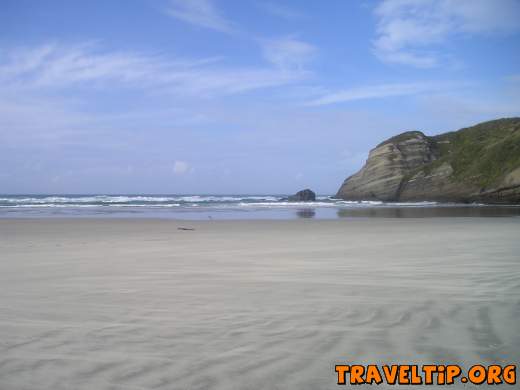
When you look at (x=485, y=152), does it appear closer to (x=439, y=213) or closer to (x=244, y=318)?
(x=439, y=213)

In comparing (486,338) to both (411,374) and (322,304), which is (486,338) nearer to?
(411,374)

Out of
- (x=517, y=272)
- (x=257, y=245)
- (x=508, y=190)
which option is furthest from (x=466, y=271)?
(x=508, y=190)

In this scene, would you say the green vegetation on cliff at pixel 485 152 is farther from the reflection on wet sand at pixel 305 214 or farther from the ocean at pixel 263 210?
the reflection on wet sand at pixel 305 214

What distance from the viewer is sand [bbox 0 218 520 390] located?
9.52 ft

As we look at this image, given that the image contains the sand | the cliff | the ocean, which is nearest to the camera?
the sand

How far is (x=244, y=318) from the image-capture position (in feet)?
13.4

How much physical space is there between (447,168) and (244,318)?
158 feet

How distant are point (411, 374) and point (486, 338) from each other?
98 centimetres

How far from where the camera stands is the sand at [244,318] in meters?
2.90

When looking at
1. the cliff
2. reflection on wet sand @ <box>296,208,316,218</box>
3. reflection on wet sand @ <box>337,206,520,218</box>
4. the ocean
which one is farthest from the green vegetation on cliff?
reflection on wet sand @ <box>296,208,316,218</box>

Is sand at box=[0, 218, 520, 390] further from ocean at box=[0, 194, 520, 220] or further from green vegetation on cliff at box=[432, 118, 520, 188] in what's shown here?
green vegetation on cliff at box=[432, 118, 520, 188]

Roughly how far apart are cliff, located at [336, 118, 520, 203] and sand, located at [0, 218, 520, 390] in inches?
1401

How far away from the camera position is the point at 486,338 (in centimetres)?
345

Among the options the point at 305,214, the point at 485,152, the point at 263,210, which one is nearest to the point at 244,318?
the point at 305,214
